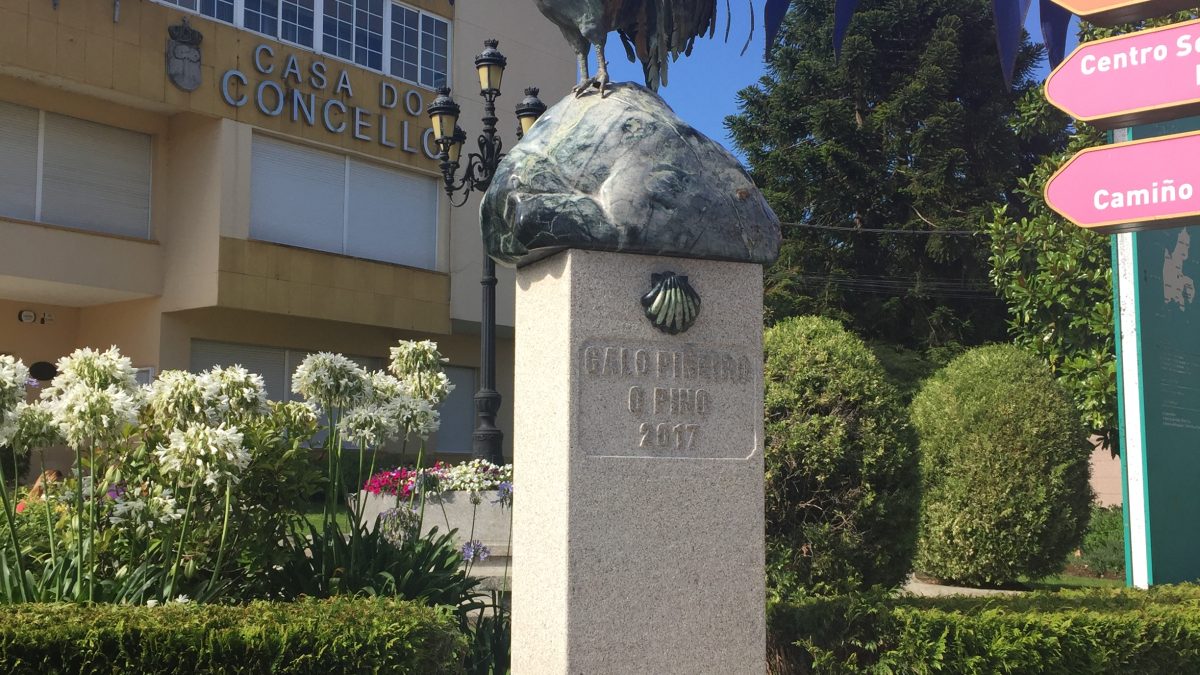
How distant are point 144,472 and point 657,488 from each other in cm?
263

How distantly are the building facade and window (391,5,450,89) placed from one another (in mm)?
38

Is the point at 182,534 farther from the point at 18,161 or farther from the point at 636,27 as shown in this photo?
the point at 18,161

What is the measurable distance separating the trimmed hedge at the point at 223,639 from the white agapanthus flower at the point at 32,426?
0.90 m

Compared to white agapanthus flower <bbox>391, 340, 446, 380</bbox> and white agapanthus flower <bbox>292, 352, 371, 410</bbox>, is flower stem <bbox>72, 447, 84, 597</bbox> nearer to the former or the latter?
white agapanthus flower <bbox>292, 352, 371, 410</bbox>

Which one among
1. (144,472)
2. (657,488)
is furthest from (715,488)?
(144,472)

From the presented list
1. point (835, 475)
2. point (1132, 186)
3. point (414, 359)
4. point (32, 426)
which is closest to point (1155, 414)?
point (835, 475)

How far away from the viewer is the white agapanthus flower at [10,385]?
4.96 m

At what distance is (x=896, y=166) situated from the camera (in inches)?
985

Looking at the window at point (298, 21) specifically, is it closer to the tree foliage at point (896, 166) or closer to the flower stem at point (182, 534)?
the tree foliage at point (896, 166)

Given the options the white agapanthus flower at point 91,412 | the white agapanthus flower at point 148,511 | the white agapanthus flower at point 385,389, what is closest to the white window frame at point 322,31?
the white agapanthus flower at point 385,389

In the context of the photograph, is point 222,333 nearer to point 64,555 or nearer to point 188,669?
point 64,555

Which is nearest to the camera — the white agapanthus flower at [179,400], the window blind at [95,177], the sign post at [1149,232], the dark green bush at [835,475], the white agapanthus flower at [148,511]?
the white agapanthus flower at [148,511]

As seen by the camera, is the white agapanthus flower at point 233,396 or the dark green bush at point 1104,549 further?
the dark green bush at point 1104,549

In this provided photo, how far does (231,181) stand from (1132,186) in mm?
15318
